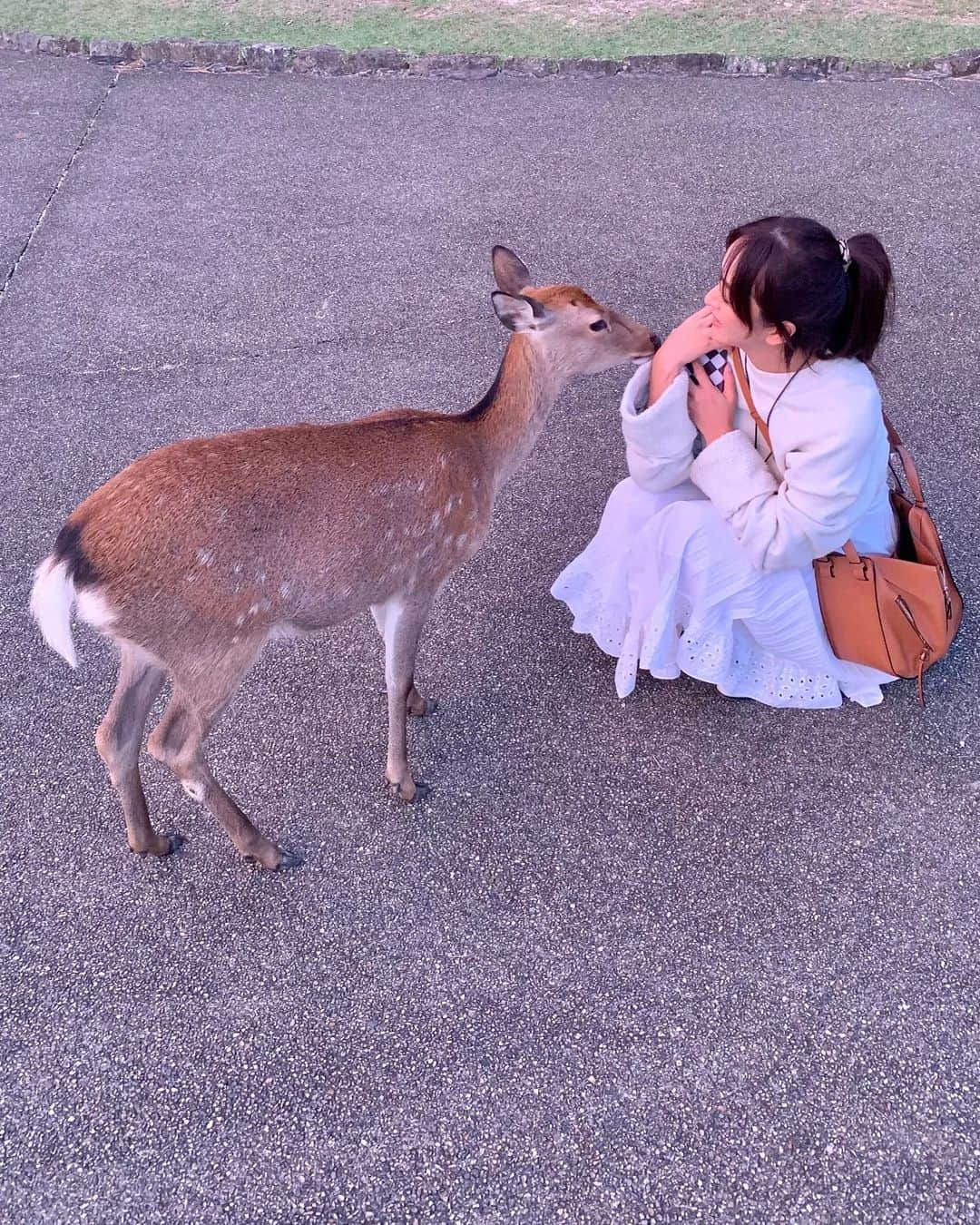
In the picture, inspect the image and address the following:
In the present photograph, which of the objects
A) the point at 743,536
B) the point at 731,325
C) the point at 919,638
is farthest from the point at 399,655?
the point at 919,638

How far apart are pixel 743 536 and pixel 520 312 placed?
0.85 metres

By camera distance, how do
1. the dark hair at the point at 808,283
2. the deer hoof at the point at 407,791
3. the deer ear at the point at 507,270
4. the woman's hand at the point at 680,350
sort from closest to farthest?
the dark hair at the point at 808,283 < the woman's hand at the point at 680,350 < the deer hoof at the point at 407,791 < the deer ear at the point at 507,270

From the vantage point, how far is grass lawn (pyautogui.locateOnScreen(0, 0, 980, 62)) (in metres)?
7.54

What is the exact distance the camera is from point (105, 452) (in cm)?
396

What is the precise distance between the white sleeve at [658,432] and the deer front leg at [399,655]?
66cm

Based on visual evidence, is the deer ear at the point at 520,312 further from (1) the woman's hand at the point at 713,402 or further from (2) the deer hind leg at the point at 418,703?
(2) the deer hind leg at the point at 418,703

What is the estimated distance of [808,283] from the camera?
2104mm

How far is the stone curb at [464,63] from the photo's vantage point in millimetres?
7188

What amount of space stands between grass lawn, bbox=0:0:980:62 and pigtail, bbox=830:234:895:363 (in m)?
6.25

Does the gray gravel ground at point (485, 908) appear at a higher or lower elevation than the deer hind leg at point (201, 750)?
lower

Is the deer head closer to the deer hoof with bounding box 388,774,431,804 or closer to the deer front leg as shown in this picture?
the deer front leg

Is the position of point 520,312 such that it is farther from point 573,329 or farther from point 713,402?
point 713,402

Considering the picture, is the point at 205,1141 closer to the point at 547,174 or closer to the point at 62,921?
the point at 62,921

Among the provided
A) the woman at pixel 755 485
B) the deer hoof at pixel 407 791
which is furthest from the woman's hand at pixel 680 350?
the deer hoof at pixel 407 791
